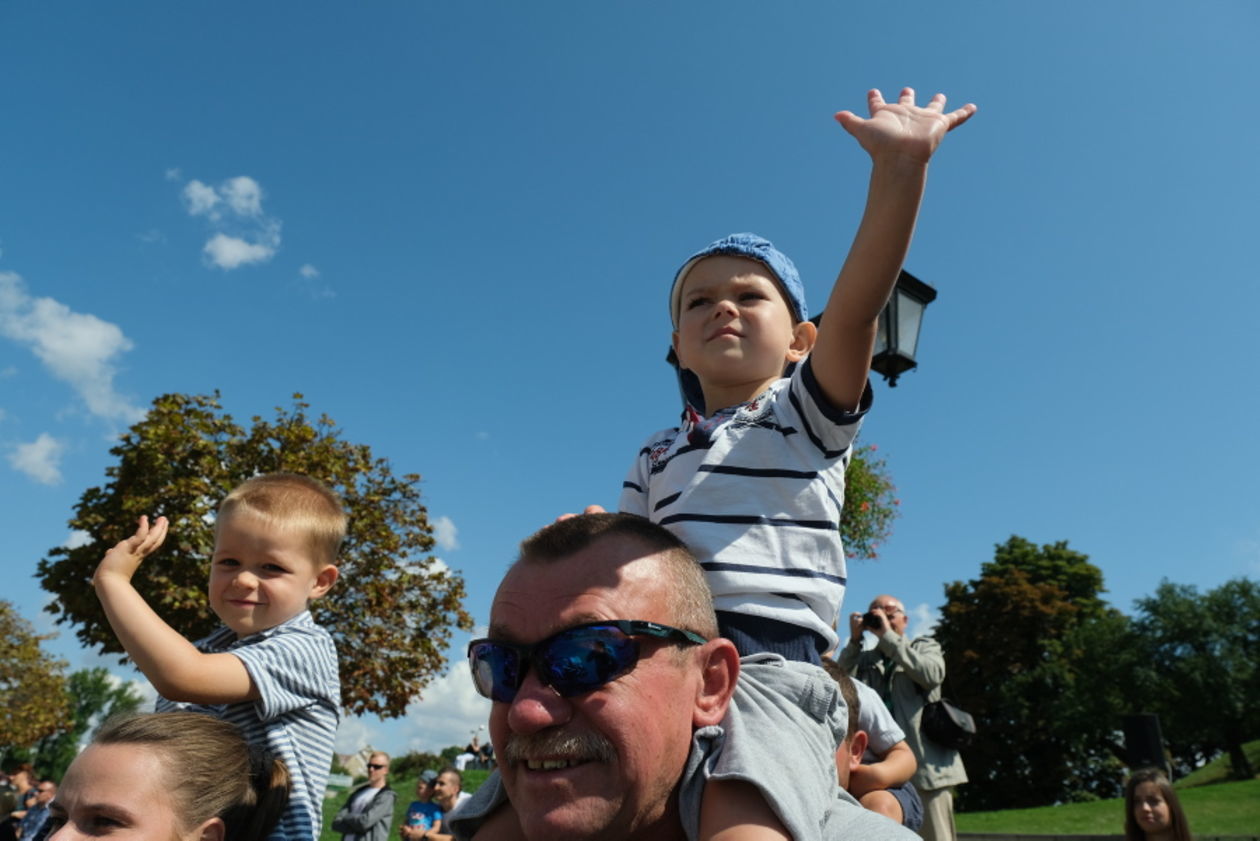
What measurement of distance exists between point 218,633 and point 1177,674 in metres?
50.1

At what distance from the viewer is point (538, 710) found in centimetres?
179

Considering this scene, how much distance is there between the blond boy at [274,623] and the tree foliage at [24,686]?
155 ft

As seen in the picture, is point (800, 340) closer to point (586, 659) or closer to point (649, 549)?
point (649, 549)

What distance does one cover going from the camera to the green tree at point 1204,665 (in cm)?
4075

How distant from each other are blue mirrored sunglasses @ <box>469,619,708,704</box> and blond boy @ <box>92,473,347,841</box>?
→ 1.11 metres

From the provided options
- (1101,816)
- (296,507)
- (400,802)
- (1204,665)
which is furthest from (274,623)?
(1204,665)

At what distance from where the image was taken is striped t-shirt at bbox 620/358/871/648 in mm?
2262

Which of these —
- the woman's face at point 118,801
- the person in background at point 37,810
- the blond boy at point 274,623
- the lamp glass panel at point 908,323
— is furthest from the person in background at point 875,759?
the person in background at point 37,810

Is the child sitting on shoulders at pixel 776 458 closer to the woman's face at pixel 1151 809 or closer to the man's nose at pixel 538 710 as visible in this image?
the man's nose at pixel 538 710

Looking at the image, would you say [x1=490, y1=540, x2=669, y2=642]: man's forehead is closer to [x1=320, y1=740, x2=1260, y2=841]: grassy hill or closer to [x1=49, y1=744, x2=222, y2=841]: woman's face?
[x1=49, y1=744, x2=222, y2=841]: woman's face

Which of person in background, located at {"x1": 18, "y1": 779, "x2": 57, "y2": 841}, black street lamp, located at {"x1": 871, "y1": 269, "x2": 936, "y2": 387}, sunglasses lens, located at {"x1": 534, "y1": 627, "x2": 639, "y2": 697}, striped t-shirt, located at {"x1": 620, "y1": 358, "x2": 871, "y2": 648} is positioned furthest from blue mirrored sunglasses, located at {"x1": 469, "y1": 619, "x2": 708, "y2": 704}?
person in background, located at {"x1": 18, "y1": 779, "x2": 57, "y2": 841}

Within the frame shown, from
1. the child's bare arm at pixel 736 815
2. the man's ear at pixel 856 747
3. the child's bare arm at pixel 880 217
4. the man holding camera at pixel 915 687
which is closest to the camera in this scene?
the child's bare arm at pixel 736 815

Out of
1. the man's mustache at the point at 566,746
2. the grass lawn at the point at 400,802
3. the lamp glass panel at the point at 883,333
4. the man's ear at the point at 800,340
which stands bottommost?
the man's mustache at the point at 566,746

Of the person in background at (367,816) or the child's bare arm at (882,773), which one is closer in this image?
the child's bare arm at (882,773)
